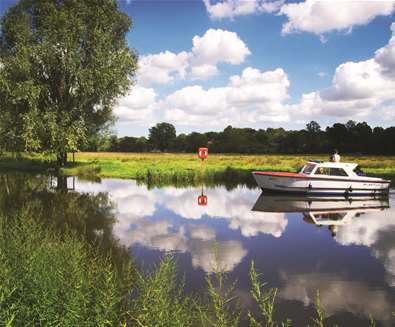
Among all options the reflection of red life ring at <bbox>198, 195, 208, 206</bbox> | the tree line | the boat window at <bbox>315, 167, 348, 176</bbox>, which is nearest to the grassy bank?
the reflection of red life ring at <bbox>198, 195, 208, 206</bbox>

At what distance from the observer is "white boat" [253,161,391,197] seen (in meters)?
23.9

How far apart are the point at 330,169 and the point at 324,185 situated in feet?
4.26

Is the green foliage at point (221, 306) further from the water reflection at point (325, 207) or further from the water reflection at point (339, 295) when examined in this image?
the water reflection at point (325, 207)

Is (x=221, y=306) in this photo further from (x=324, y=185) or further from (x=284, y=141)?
(x=284, y=141)

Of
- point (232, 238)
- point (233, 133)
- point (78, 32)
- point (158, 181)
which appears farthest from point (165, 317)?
point (233, 133)

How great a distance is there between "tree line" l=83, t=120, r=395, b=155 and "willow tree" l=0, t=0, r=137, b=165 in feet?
134

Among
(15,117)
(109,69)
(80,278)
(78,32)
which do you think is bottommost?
(80,278)

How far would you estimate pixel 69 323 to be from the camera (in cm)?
511

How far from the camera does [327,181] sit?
23922mm

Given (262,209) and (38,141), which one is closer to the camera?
(262,209)

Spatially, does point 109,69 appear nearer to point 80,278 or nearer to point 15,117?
point 15,117

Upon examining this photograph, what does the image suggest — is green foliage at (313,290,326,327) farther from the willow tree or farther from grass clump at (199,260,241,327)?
the willow tree

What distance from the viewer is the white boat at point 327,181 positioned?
23.9m

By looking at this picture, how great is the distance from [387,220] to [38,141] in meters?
27.7
